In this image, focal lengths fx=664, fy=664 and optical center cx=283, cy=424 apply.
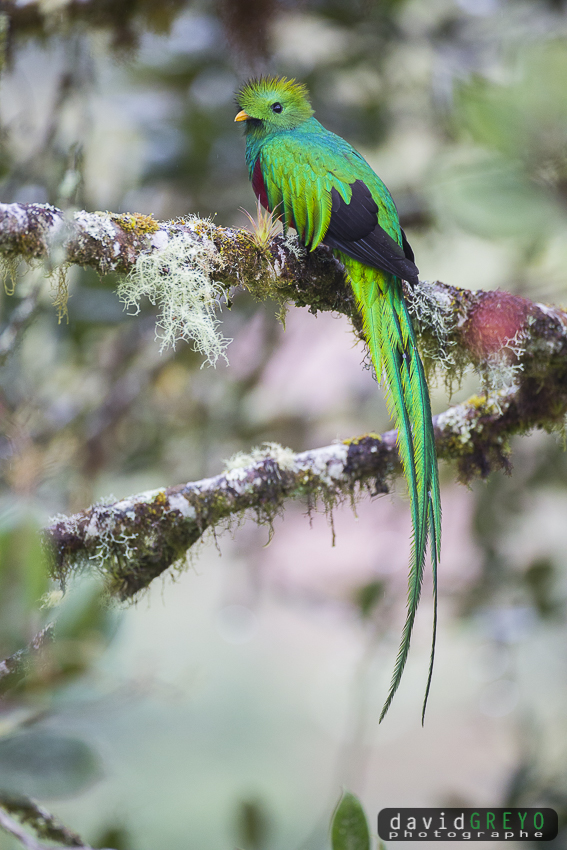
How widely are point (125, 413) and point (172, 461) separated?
13.2 inches

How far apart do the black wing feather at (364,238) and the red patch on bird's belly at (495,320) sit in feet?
0.68

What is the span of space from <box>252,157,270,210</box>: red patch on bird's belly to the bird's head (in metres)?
0.11

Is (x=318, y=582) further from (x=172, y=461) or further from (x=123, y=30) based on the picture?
(x=123, y=30)

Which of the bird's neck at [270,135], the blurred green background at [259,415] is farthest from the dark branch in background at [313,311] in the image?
the bird's neck at [270,135]

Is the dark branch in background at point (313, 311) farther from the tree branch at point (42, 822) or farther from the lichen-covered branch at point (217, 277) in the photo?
the tree branch at point (42, 822)

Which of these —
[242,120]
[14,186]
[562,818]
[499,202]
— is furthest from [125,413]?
[562,818]

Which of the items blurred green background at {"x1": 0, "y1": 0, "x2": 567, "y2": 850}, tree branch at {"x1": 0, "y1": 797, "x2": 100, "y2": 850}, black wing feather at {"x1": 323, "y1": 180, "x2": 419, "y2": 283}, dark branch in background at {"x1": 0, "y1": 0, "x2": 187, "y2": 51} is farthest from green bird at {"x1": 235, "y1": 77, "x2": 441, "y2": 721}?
dark branch in background at {"x1": 0, "y1": 0, "x2": 187, "y2": 51}

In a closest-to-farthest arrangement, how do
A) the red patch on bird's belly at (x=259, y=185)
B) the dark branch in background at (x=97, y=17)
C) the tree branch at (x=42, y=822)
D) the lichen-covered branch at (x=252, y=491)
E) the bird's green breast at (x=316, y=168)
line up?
the tree branch at (x=42, y=822) < the lichen-covered branch at (x=252, y=491) < the bird's green breast at (x=316, y=168) < the red patch on bird's belly at (x=259, y=185) < the dark branch in background at (x=97, y=17)

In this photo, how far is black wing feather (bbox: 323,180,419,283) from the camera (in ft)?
4.32

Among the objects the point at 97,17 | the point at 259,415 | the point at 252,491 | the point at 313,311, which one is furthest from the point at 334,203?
the point at 259,415

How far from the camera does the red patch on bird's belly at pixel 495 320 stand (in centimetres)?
144

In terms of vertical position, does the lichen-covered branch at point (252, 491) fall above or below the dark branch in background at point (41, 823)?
above

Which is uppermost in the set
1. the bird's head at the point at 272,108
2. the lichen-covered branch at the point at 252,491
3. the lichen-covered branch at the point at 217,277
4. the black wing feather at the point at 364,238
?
the bird's head at the point at 272,108

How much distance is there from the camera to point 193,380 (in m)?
3.05
